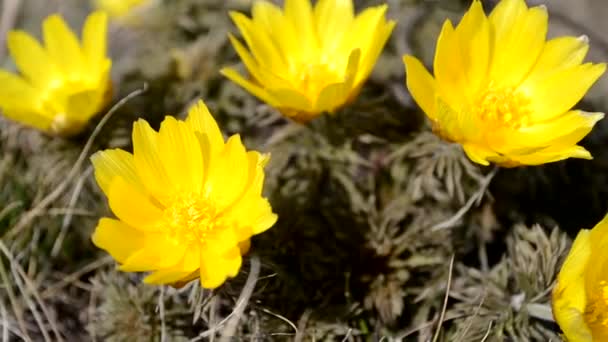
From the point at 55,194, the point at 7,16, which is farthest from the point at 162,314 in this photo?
the point at 7,16

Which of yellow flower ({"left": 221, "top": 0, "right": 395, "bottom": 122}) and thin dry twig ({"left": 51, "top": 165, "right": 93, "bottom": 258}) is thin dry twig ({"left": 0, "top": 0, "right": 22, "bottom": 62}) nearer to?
thin dry twig ({"left": 51, "top": 165, "right": 93, "bottom": 258})

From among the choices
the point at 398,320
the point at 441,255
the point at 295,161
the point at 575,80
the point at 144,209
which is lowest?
the point at 398,320

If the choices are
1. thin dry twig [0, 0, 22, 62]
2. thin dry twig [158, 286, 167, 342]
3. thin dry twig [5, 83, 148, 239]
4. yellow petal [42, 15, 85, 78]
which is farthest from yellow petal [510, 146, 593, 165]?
thin dry twig [0, 0, 22, 62]

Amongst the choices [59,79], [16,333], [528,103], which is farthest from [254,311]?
[59,79]

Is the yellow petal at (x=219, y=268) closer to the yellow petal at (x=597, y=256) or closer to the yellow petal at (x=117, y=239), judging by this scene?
the yellow petal at (x=117, y=239)

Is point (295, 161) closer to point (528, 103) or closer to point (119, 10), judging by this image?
point (528, 103)

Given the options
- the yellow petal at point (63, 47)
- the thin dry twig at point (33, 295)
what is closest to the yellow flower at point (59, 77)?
the yellow petal at point (63, 47)

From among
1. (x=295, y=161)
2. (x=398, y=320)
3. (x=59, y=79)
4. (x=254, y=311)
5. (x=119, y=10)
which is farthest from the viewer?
(x=119, y=10)
